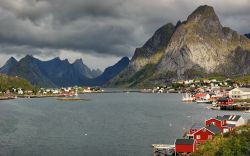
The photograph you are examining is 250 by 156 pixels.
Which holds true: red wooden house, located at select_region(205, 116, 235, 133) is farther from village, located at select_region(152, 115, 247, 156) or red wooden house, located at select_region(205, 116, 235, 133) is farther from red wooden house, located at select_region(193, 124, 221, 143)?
red wooden house, located at select_region(193, 124, 221, 143)

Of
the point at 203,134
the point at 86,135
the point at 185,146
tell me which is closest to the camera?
the point at 185,146

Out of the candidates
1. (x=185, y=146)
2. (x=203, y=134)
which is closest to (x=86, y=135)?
(x=203, y=134)

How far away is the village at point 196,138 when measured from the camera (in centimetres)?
7100

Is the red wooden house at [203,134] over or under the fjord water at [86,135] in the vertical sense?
over

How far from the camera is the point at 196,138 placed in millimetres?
80188

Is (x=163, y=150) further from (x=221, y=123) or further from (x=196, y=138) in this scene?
(x=221, y=123)

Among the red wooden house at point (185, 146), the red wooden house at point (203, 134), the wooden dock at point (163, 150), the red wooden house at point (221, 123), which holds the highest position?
the red wooden house at point (221, 123)

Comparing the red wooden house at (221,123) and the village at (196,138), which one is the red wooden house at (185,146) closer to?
the village at (196,138)

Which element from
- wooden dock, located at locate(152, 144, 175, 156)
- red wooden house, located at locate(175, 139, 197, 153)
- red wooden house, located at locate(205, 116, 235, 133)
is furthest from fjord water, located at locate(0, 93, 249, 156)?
red wooden house, located at locate(205, 116, 235, 133)

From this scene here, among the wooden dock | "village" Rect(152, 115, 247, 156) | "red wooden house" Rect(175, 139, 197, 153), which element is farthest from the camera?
the wooden dock

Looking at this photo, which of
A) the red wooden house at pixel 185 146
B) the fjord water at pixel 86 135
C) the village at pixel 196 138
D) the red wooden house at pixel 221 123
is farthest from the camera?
the red wooden house at pixel 221 123

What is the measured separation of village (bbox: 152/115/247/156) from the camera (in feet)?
233

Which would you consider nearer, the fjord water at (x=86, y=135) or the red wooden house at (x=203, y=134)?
the red wooden house at (x=203, y=134)

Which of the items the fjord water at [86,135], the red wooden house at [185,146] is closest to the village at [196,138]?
the red wooden house at [185,146]
